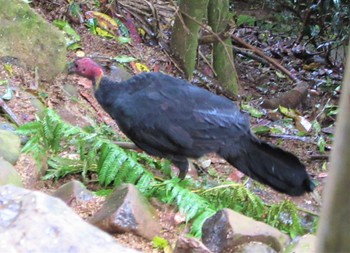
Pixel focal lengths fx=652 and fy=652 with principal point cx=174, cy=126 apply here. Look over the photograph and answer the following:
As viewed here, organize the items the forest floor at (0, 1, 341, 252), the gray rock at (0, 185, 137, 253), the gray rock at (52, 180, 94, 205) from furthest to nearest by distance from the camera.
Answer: the forest floor at (0, 1, 341, 252) < the gray rock at (52, 180, 94, 205) < the gray rock at (0, 185, 137, 253)

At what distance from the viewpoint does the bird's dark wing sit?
3785 millimetres

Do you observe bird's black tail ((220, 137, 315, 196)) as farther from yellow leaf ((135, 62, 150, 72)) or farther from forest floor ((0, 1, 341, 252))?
yellow leaf ((135, 62, 150, 72))

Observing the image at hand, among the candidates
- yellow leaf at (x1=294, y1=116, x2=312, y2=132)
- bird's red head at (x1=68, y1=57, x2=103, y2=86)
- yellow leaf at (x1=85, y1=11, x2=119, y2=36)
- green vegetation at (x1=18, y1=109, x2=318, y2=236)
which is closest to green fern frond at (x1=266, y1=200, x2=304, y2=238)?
green vegetation at (x1=18, y1=109, x2=318, y2=236)

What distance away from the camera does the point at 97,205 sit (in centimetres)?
308

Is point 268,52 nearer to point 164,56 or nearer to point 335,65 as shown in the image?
point 335,65

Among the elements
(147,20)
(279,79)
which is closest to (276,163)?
(147,20)

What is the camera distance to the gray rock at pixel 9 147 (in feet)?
11.0

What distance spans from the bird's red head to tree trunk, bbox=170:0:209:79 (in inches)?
107

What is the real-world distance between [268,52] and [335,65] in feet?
3.60

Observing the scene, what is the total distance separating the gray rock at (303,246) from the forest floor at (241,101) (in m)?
0.52

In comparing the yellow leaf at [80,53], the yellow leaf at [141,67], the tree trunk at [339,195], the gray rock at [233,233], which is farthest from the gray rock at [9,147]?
the yellow leaf at [141,67]

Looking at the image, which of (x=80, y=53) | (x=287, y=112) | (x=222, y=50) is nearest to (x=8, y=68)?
(x=80, y=53)

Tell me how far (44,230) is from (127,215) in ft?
2.92

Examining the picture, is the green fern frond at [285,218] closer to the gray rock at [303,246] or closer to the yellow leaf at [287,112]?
the gray rock at [303,246]
